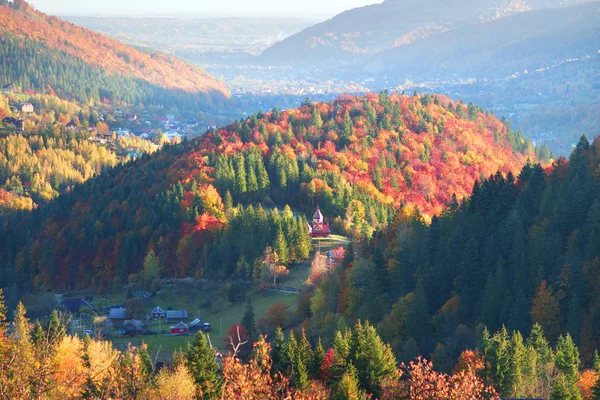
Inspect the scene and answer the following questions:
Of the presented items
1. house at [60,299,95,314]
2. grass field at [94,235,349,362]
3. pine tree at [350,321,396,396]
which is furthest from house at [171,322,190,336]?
pine tree at [350,321,396,396]

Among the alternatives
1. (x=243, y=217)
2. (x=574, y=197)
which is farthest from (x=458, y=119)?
(x=574, y=197)

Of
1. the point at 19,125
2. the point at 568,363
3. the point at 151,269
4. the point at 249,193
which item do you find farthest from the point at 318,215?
the point at 19,125

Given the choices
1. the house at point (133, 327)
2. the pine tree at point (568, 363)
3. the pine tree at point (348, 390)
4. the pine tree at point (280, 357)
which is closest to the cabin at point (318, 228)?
the house at point (133, 327)

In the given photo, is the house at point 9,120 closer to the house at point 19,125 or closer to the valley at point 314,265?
the house at point 19,125

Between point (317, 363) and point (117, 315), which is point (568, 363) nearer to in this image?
point (317, 363)

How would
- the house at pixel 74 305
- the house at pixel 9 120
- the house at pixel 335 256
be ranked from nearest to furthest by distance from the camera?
the house at pixel 335 256, the house at pixel 74 305, the house at pixel 9 120
